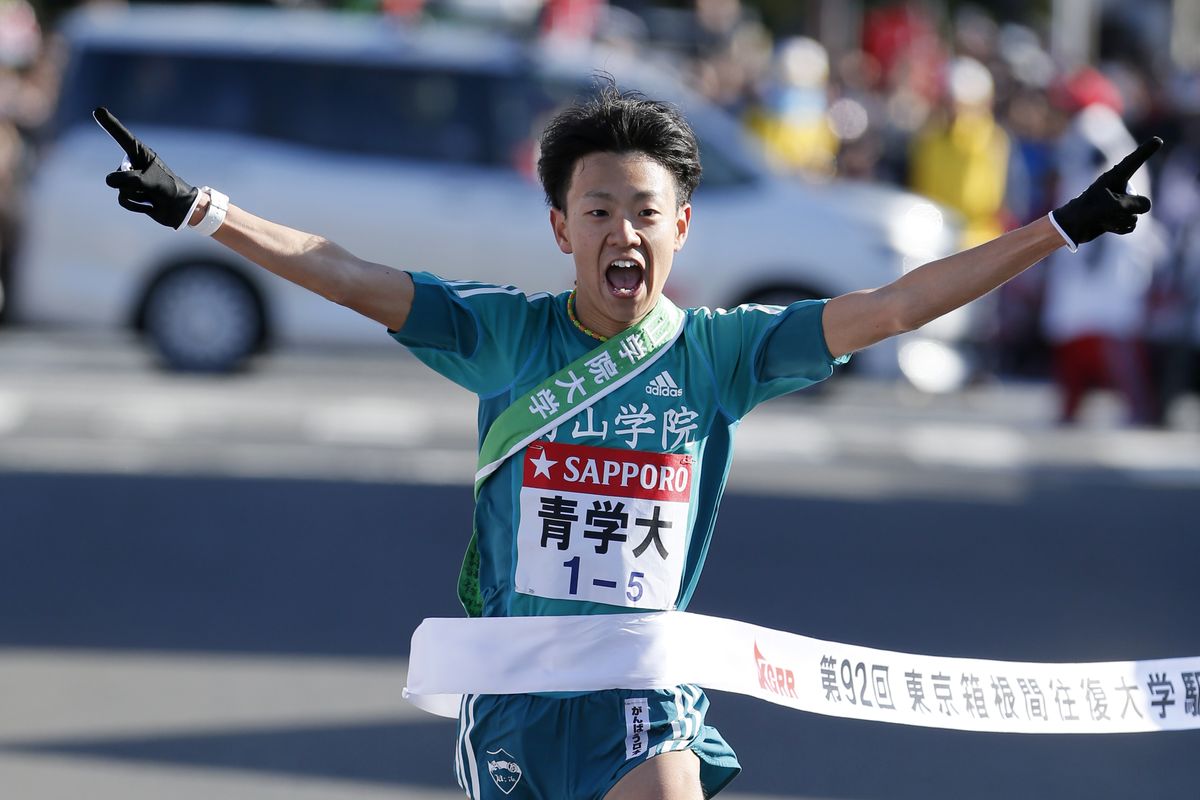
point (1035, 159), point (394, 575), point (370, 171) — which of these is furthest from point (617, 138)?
point (1035, 159)

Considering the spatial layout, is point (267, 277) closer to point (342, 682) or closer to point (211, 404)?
point (211, 404)

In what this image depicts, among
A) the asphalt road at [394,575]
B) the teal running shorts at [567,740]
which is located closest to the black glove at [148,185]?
the teal running shorts at [567,740]

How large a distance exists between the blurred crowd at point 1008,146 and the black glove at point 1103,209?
929cm

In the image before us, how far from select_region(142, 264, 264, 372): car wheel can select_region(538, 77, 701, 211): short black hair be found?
36.0ft

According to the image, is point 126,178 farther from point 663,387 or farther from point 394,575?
point 394,575

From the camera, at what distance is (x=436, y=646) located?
359 centimetres

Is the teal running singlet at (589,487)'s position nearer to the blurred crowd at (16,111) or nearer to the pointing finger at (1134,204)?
the pointing finger at (1134,204)

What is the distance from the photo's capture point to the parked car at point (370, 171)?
1386 centimetres

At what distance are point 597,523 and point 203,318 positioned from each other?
1117 centimetres

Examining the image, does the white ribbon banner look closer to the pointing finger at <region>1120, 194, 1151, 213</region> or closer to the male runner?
the male runner

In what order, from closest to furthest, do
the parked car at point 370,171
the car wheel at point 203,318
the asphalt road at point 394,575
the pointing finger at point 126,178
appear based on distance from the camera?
1. the pointing finger at point 126,178
2. the asphalt road at point 394,575
3. the parked car at point 370,171
4. the car wheel at point 203,318

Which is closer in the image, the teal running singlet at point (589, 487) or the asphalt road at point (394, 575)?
the teal running singlet at point (589, 487)

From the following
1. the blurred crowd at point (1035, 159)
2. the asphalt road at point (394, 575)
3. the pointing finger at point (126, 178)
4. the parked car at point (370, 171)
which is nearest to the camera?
the pointing finger at point (126, 178)

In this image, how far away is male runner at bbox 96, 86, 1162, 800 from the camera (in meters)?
3.45
